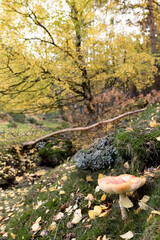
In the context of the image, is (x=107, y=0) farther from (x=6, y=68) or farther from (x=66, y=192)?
(x=66, y=192)

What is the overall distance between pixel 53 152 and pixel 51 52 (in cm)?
332

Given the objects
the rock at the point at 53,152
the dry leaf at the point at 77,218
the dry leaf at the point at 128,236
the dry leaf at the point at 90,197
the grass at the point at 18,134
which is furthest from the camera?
the grass at the point at 18,134

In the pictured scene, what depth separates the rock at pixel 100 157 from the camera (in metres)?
2.00

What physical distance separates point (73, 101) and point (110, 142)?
4350mm

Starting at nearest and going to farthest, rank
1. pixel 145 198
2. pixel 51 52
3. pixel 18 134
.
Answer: pixel 145 198
pixel 51 52
pixel 18 134

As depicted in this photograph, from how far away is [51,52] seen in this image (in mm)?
4371

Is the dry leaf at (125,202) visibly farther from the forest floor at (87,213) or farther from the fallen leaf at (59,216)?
the fallen leaf at (59,216)

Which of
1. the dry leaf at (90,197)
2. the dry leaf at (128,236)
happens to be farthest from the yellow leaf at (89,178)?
the dry leaf at (128,236)

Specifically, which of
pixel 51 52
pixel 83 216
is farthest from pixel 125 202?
pixel 51 52

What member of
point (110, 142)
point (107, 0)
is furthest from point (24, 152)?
point (107, 0)

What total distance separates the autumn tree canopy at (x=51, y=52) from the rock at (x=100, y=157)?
290 centimetres

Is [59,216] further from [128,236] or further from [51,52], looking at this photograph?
[51,52]

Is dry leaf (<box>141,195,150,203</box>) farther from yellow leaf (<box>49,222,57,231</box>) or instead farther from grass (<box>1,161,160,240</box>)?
yellow leaf (<box>49,222,57,231</box>)

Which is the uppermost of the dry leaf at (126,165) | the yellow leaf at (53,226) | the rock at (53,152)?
the dry leaf at (126,165)
